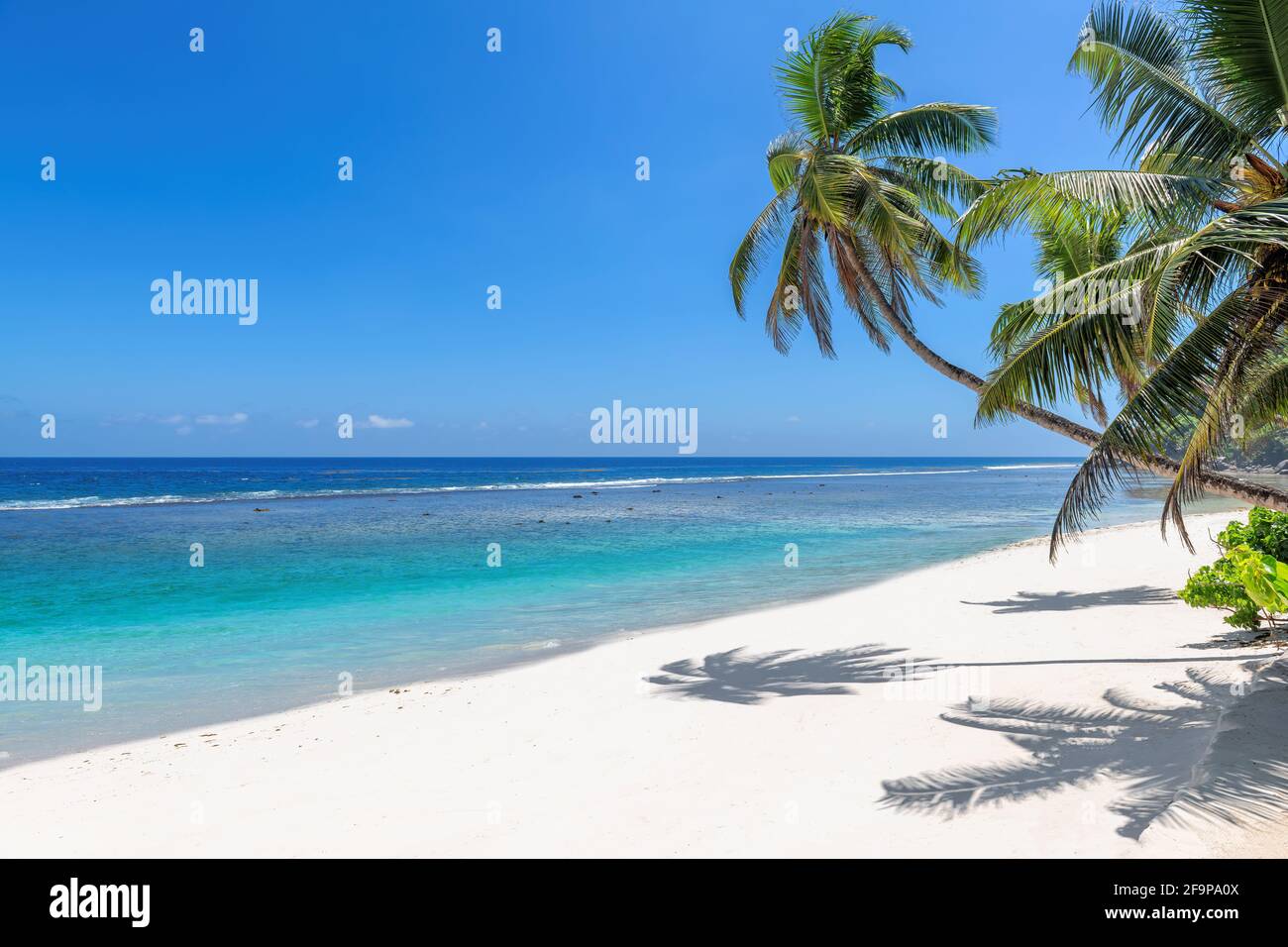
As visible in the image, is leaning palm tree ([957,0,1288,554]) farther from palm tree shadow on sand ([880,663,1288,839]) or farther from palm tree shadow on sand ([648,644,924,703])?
palm tree shadow on sand ([648,644,924,703])

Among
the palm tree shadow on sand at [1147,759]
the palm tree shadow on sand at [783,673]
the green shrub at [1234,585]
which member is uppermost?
the green shrub at [1234,585]

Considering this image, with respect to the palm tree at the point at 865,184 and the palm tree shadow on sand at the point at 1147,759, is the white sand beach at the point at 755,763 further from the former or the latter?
the palm tree at the point at 865,184

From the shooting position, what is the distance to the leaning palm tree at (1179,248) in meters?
4.79

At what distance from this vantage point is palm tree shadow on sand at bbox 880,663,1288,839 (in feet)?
13.3

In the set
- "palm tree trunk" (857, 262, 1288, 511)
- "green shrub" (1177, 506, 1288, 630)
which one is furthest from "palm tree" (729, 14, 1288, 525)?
"green shrub" (1177, 506, 1288, 630)

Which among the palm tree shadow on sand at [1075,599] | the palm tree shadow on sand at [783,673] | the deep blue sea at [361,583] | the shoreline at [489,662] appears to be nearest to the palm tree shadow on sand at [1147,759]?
the palm tree shadow on sand at [783,673]

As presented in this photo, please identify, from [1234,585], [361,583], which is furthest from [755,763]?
[361,583]

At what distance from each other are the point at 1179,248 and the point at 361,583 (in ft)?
53.7

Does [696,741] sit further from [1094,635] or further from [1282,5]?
[1282,5]

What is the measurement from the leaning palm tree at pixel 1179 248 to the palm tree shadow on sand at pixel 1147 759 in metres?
1.62

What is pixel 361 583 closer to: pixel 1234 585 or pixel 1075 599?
pixel 1075 599

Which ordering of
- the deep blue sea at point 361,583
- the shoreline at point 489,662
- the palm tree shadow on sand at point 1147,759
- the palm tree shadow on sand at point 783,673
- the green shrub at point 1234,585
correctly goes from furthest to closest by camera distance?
the deep blue sea at point 361,583 < the palm tree shadow on sand at point 783,673 < the green shrub at point 1234,585 < the shoreline at point 489,662 < the palm tree shadow on sand at point 1147,759

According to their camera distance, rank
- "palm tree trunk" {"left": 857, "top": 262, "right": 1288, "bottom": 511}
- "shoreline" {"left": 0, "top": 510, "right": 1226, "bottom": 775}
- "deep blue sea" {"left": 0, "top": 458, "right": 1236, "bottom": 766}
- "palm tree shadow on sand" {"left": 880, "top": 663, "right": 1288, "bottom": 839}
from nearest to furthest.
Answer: "palm tree shadow on sand" {"left": 880, "top": 663, "right": 1288, "bottom": 839} → "palm tree trunk" {"left": 857, "top": 262, "right": 1288, "bottom": 511} → "shoreline" {"left": 0, "top": 510, "right": 1226, "bottom": 775} → "deep blue sea" {"left": 0, "top": 458, "right": 1236, "bottom": 766}

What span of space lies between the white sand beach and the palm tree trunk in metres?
1.67
